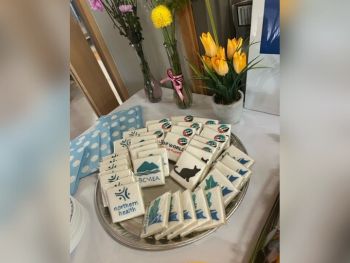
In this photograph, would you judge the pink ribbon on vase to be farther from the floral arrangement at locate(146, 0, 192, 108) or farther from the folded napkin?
the folded napkin

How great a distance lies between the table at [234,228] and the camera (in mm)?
499

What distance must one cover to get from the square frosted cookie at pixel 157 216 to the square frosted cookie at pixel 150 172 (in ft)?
0.21

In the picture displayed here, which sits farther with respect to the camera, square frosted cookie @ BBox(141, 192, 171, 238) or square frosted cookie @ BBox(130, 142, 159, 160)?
square frosted cookie @ BBox(130, 142, 159, 160)

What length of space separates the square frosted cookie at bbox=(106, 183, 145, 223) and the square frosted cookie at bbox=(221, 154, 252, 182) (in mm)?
211

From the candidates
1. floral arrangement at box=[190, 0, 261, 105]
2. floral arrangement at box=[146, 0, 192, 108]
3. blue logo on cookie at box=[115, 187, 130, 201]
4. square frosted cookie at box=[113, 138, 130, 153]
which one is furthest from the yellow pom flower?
blue logo on cookie at box=[115, 187, 130, 201]

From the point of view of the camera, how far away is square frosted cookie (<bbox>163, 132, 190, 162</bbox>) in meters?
0.67
